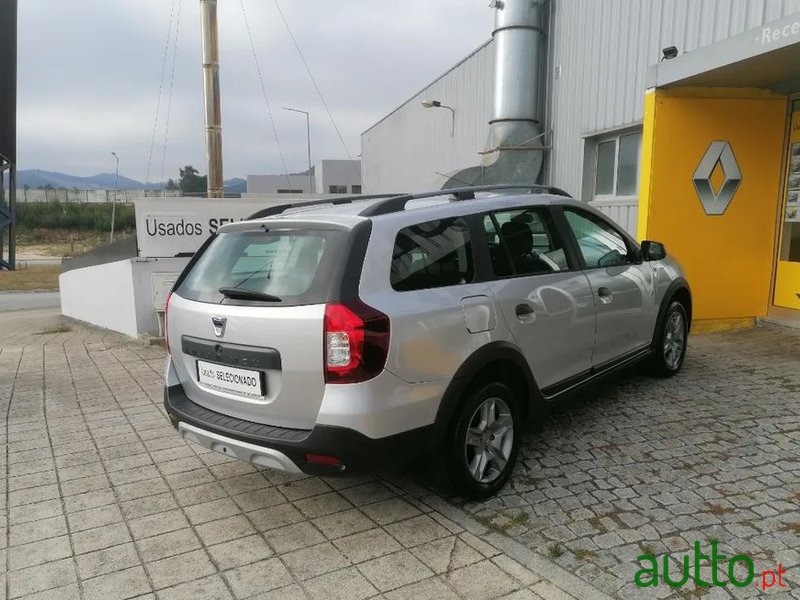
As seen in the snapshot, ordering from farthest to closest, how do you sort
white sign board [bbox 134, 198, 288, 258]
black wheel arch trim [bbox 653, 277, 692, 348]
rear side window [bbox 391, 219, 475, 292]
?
white sign board [bbox 134, 198, 288, 258], black wheel arch trim [bbox 653, 277, 692, 348], rear side window [bbox 391, 219, 475, 292]

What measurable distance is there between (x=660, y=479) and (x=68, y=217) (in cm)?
6969

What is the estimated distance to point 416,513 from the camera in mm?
3332

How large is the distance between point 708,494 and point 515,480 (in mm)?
1077

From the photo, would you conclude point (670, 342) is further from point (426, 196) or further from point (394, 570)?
point (394, 570)

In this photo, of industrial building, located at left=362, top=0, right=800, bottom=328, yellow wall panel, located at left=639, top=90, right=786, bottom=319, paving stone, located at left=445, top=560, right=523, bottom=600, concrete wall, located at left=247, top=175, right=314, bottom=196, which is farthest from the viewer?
concrete wall, located at left=247, top=175, right=314, bottom=196

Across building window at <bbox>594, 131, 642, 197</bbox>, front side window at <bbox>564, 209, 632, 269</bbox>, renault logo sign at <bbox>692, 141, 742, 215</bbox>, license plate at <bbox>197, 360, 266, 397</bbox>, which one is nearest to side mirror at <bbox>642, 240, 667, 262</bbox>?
front side window at <bbox>564, 209, 632, 269</bbox>

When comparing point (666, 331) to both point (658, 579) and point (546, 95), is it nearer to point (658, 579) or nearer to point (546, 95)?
point (658, 579)

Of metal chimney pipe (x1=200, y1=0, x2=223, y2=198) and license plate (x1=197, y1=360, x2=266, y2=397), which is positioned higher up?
metal chimney pipe (x1=200, y1=0, x2=223, y2=198)

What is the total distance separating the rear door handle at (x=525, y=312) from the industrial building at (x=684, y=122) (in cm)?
376

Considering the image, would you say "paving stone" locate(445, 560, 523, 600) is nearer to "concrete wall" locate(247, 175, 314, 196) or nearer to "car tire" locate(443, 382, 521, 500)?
"car tire" locate(443, 382, 521, 500)

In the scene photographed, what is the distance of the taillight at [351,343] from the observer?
2746mm

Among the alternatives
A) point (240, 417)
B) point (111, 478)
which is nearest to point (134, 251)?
point (111, 478)

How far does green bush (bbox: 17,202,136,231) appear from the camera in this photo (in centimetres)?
6112

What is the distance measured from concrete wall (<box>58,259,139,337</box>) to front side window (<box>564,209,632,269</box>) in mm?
6894
